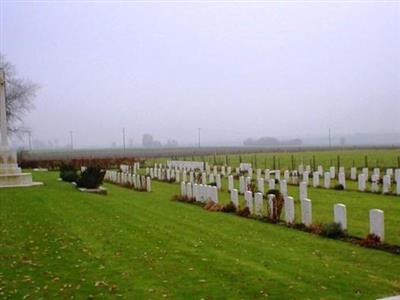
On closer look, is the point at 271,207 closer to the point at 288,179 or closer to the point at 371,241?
the point at 371,241

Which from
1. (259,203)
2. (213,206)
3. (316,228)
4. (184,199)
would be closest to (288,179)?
(184,199)

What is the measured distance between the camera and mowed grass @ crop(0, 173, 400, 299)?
6863 millimetres

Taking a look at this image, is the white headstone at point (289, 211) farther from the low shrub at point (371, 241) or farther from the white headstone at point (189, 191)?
the white headstone at point (189, 191)

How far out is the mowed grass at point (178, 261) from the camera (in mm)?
6863

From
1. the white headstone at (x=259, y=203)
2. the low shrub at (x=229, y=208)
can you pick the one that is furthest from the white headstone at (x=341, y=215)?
the low shrub at (x=229, y=208)

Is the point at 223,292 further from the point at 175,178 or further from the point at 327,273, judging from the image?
the point at 175,178

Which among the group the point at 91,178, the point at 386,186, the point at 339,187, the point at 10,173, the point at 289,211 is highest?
the point at 10,173

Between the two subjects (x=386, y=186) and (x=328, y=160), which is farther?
(x=328, y=160)

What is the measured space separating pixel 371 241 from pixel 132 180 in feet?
59.1

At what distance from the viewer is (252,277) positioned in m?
7.36

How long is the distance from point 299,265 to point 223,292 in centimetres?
193

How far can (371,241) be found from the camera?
9891 millimetres

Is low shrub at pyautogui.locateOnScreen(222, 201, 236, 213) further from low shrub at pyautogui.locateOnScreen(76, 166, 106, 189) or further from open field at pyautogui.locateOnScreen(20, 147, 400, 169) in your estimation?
open field at pyautogui.locateOnScreen(20, 147, 400, 169)

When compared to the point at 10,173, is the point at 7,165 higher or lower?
higher
